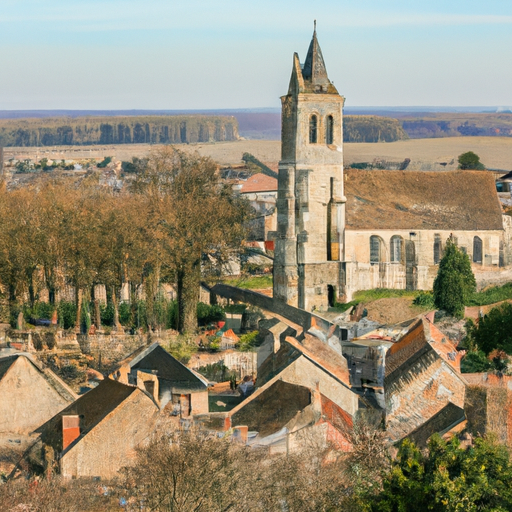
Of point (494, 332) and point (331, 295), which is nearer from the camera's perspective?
point (494, 332)

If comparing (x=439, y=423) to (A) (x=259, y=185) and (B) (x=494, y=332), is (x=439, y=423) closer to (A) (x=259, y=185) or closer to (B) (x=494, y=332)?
(B) (x=494, y=332)

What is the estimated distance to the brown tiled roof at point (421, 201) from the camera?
60.7m

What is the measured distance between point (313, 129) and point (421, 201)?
32.0ft

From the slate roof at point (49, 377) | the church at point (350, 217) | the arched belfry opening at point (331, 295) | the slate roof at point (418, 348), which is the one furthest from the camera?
the arched belfry opening at point (331, 295)

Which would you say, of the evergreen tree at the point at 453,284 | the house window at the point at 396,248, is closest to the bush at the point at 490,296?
the evergreen tree at the point at 453,284

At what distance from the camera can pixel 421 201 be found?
206 ft

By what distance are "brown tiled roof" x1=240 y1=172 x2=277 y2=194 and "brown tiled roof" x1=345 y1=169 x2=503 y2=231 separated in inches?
1002

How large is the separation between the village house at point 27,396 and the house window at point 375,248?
2975 centimetres

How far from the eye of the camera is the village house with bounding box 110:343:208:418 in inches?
1234

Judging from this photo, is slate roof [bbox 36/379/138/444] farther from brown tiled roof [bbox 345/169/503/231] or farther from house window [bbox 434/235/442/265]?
house window [bbox 434/235/442/265]

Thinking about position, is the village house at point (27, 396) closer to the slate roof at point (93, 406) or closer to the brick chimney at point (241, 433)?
the slate roof at point (93, 406)

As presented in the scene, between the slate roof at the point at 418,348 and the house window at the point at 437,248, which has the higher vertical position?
the slate roof at the point at 418,348

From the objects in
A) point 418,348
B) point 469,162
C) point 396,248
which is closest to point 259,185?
point 469,162

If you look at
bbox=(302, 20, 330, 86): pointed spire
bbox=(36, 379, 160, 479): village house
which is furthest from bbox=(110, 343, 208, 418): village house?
bbox=(302, 20, 330, 86): pointed spire
